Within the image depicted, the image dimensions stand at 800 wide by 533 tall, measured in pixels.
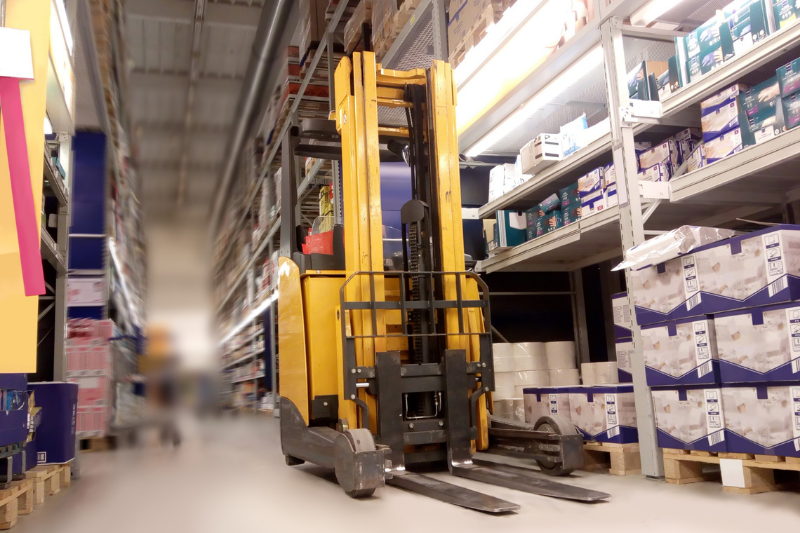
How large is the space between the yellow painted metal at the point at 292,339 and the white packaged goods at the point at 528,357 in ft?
6.89

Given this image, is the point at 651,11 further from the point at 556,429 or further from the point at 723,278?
the point at 556,429

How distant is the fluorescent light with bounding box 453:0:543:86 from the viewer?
14.7 ft

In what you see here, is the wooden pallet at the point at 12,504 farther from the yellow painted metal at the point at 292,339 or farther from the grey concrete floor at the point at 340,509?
the yellow painted metal at the point at 292,339

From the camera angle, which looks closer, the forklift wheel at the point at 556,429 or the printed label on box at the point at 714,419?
the printed label on box at the point at 714,419

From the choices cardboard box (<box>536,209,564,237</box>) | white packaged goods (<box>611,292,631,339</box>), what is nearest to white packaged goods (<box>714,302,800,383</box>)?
white packaged goods (<box>611,292,631,339</box>)

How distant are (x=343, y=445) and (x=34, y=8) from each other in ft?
8.94

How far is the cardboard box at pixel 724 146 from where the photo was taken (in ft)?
11.2

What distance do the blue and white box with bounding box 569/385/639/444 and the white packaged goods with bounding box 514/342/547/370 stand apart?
4.64 ft

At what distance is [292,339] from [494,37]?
2.64 meters

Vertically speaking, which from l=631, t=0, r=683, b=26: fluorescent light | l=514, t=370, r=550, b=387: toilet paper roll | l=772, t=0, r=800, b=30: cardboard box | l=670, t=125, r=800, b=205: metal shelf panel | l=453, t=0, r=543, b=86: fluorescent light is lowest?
l=514, t=370, r=550, b=387: toilet paper roll

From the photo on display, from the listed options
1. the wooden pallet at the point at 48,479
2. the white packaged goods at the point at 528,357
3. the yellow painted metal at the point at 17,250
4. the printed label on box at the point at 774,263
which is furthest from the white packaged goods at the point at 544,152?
the yellow painted metal at the point at 17,250

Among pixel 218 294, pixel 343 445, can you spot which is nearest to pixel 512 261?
pixel 343 445

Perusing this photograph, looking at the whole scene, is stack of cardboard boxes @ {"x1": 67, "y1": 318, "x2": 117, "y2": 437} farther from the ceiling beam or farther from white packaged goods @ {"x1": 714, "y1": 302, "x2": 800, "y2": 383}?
white packaged goods @ {"x1": 714, "y1": 302, "x2": 800, "y2": 383}

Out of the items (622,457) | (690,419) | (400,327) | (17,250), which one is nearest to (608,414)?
(622,457)
